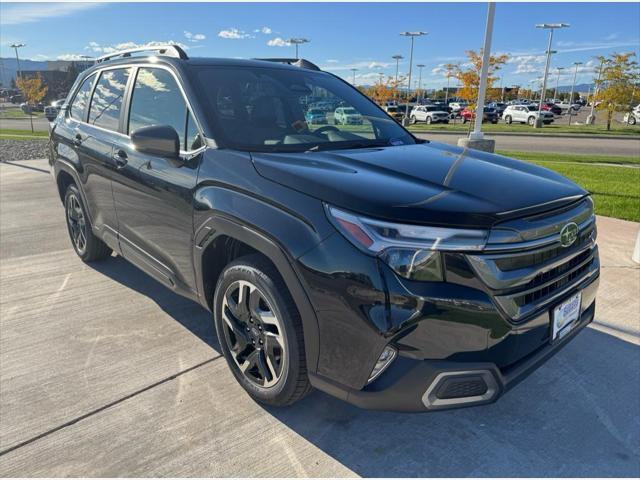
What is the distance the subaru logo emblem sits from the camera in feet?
7.49

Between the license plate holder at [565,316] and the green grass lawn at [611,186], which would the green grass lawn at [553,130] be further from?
the license plate holder at [565,316]

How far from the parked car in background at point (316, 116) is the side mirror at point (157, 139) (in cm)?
92

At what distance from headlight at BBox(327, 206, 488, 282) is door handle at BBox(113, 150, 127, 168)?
221cm

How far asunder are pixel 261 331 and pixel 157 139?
1218 mm

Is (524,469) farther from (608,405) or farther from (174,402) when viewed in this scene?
(174,402)

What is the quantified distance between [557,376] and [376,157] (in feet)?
5.75

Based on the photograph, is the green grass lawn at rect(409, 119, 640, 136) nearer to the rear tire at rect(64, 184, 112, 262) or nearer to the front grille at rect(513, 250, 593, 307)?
the rear tire at rect(64, 184, 112, 262)

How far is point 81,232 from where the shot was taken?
475 cm

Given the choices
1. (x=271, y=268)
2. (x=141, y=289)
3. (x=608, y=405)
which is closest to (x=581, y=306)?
(x=608, y=405)

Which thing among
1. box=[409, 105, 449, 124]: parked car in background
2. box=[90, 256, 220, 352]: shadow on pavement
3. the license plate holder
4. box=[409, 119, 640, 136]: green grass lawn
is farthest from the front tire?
box=[409, 105, 449, 124]: parked car in background

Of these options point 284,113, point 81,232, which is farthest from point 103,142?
point 284,113

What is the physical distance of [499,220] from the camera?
6.68ft

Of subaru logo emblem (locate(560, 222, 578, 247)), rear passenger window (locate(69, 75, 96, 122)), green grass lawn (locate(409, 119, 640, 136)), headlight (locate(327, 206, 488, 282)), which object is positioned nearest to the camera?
headlight (locate(327, 206, 488, 282))

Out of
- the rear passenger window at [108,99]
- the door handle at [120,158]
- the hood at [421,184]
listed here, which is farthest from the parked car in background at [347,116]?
the rear passenger window at [108,99]
